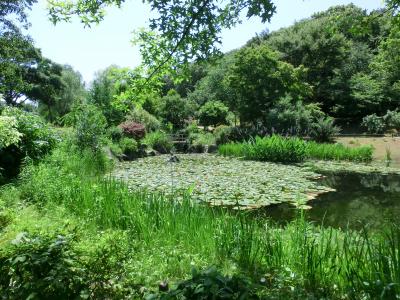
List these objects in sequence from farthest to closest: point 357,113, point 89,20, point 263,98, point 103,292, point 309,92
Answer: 1. point 357,113
2. point 309,92
3. point 263,98
4. point 89,20
5. point 103,292

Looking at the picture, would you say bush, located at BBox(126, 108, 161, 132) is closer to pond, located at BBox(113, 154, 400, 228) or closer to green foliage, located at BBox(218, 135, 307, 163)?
green foliage, located at BBox(218, 135, 307, 163)

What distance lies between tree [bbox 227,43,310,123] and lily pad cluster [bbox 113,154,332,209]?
7889mm

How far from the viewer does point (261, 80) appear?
18.8 m

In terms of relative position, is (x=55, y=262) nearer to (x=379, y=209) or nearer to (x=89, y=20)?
(x=89, y=20)

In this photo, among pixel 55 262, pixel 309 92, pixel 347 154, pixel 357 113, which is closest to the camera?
pixel 55 262

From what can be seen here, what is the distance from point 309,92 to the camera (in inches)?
810

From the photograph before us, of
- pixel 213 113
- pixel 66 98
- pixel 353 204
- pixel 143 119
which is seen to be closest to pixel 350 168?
pixel 353 204

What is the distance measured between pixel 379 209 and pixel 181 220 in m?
4.85

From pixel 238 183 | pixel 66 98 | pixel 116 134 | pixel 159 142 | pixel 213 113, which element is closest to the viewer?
pixel 238 183

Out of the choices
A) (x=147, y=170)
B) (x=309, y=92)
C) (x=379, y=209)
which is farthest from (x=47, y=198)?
(x=309, y=92)

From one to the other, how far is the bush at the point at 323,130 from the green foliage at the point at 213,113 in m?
6.12

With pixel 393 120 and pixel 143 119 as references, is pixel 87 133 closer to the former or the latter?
pixel 143 119

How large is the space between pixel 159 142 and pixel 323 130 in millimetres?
8724

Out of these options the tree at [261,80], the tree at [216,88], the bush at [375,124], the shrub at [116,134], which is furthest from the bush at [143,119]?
the bush at [375,124]
